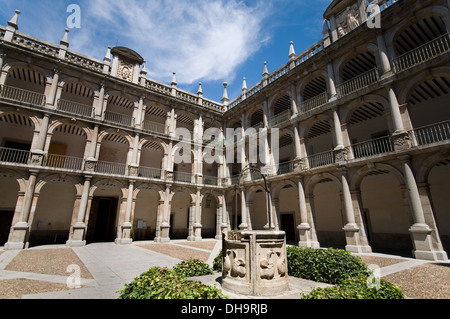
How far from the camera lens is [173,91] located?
20875 mm

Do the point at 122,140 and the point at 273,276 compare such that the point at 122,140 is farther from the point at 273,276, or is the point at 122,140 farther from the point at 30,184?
the point at 273,276

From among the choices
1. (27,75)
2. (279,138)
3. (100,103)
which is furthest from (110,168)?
(279,138)

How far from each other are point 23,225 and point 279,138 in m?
17.8

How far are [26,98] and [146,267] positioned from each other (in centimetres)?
1550

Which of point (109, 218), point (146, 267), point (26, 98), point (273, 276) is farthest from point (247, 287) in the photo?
point (26, 98)

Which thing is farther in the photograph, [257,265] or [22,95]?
[22,95]

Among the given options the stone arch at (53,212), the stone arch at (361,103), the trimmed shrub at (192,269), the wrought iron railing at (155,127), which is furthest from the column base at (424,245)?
the stone arch at (53,212)

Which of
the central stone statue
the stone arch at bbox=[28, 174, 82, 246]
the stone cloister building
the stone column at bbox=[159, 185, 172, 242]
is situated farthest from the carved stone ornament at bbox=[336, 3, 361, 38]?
the stone arch at bbox=[28, 174, 82, 246]

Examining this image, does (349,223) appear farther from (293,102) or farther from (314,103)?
(293,102)

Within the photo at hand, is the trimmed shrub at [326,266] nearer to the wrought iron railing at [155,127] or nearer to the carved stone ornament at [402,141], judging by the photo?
the carved stone ornament at [402,141]

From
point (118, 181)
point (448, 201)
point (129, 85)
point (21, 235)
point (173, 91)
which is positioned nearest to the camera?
point (448, 201)

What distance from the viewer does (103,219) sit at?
18.6 meters

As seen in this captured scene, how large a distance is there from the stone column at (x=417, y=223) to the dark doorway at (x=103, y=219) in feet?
62.3

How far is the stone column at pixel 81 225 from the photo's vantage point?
14.0 meters
